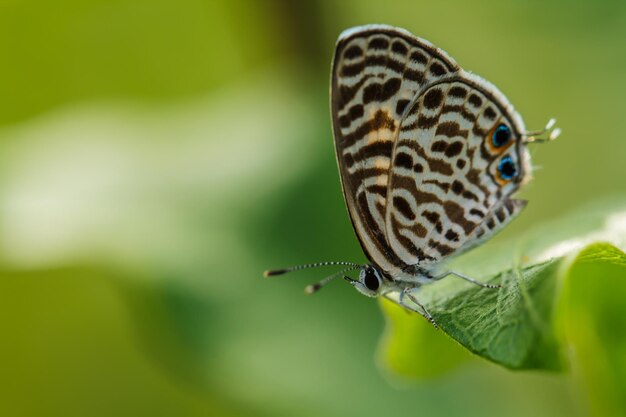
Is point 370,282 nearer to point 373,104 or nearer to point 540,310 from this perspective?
point 373,104

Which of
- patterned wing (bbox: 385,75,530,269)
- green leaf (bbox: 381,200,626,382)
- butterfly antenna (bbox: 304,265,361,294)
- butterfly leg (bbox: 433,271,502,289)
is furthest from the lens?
butterfly antenna (bbox: 304,265,361,294)

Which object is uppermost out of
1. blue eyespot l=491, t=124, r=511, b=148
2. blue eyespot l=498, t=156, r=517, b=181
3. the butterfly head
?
blue eyespot l=491, t=124, r=511, b=148

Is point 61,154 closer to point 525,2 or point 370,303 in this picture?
point 370,303

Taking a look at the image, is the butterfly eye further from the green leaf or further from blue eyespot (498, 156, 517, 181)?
blue eyespot (498, 156, 517, 181)

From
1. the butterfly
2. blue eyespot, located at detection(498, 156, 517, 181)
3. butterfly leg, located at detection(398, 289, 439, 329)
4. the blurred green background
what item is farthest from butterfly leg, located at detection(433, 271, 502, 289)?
blue eyespot, located at detection(498, 156, 517, 181)

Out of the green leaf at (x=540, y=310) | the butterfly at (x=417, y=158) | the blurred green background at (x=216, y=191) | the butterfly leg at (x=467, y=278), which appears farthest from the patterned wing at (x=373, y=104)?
the blurred green background at (x=216, y=191)

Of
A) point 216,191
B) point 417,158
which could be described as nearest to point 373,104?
point 417,158

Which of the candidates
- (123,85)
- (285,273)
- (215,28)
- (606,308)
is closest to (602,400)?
(606,308)
